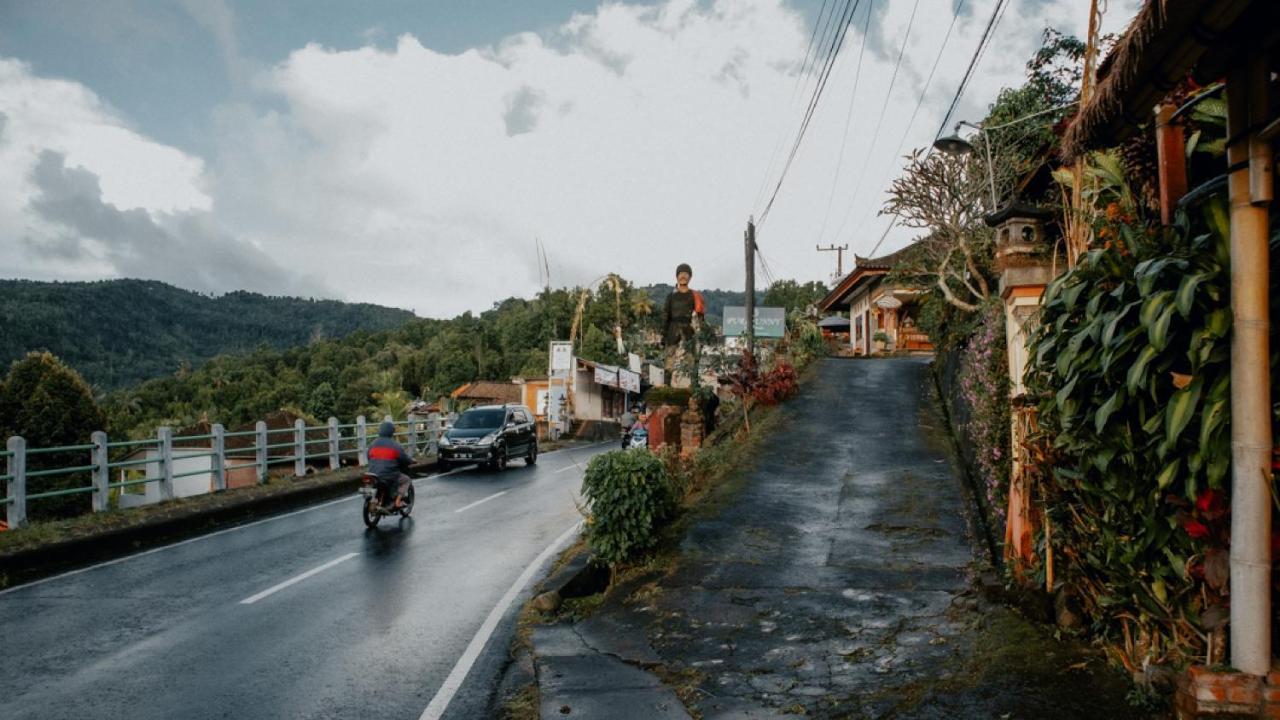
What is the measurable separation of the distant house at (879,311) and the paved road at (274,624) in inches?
1006

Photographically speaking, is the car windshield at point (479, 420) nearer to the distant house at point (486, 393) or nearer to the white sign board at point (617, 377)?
the white sign board at point (617, 377)

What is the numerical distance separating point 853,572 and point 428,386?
2904 inches

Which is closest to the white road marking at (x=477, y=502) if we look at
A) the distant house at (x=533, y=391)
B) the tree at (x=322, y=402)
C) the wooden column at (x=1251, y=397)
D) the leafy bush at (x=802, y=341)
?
the leafy bush at (x=802, y=341)

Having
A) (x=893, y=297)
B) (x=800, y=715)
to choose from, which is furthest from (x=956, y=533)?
(x=893, y=297)

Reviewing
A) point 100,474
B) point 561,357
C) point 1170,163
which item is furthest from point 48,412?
point 1170,163

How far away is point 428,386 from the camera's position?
258 feet

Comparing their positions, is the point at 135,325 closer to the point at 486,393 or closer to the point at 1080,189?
the point at 486,393

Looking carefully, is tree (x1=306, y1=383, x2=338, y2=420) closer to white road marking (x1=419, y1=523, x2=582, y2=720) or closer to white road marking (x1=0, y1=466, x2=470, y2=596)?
white road marking (x1=0, y1=466, x2=470, y2=596)

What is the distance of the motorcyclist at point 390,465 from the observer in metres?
13.6

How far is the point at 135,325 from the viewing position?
9700 cm

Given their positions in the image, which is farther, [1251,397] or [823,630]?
[823,630]

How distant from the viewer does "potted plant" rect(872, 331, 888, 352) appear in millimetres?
37844

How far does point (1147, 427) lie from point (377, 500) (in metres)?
11.5

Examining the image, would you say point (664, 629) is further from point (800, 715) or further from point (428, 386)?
point (428, 386)
